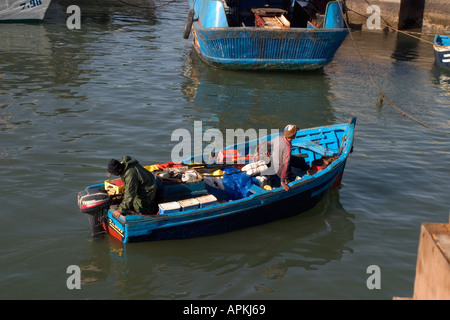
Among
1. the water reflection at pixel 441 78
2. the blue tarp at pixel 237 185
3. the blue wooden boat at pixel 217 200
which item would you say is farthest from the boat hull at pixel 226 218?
the water reflection at pixel 441 78

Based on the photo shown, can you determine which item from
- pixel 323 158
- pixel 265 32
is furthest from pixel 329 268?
pixel 265 32

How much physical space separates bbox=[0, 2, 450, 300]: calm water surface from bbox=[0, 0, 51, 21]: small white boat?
0.65 m

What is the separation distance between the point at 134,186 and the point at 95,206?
0.70 meters

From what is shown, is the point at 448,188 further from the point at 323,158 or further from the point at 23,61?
the point at 23,61

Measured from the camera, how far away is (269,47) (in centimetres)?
1792

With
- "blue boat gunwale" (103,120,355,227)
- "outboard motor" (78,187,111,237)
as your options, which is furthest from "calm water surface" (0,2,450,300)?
"blue boat gunwale" (103,120,355,227)

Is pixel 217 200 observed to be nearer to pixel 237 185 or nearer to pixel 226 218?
pixel 237 185

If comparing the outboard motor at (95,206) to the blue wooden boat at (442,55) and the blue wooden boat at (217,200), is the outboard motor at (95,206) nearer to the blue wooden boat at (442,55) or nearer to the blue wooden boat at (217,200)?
the blue wooden boat at (217,200)

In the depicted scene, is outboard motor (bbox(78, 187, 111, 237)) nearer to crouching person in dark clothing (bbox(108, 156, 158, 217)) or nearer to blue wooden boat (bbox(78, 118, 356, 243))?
blue wooden boat (bbox(78, 118, 356, 243))

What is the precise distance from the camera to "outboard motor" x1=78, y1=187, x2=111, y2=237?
838 cm

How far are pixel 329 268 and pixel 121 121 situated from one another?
784cm

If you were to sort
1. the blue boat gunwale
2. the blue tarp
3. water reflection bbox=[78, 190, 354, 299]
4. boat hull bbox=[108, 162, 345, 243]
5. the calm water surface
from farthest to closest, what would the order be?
1. the blue tarp
2. boat hull bbox=[108, 162, 345, 243]
3. the blue boat gunwale
4. the calm water surface
5. water reflection bbox=[78, 190, 354, 299]

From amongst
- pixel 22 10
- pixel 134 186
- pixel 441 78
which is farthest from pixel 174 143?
pixel 22 10

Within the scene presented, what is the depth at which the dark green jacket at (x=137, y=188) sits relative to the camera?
835 cm
